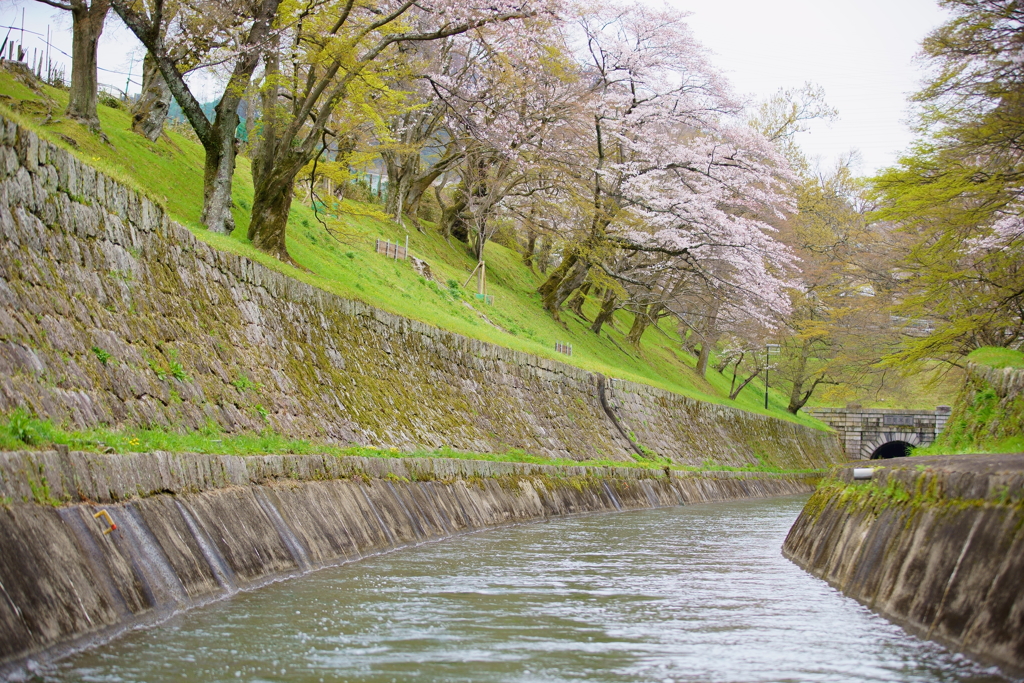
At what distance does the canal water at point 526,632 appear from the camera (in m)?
5.09

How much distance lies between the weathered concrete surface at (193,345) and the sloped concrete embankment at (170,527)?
1206 millimetres

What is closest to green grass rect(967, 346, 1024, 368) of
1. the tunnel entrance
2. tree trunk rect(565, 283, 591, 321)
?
tree trunk rect(565, 283, 591, 321)

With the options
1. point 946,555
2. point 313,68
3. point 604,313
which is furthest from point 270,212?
point 604,313

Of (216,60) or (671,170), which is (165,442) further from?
(671,170)

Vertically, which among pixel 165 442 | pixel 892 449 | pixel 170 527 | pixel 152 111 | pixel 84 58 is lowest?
pixel 892 449

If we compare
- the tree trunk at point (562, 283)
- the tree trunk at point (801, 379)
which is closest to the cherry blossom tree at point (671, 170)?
the tree trunk at point (562, 283)

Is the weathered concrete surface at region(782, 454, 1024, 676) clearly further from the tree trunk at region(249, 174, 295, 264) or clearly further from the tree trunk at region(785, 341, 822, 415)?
the tree trunk at region(785, 341, 822, 415)

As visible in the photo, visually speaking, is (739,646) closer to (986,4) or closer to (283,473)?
(283,473)

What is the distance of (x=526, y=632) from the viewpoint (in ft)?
20.7

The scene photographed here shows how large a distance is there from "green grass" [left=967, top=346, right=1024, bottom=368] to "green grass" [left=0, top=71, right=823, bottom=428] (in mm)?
10334

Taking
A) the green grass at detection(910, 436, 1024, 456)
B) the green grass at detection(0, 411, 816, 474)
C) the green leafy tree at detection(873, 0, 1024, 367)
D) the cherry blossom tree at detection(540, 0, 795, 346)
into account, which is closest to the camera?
the green grass at detection(0, 411, 816, 474)

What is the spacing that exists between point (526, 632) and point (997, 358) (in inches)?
642

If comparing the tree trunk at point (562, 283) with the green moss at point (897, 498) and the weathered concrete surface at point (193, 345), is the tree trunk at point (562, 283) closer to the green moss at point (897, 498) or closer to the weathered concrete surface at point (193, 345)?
the weathered concrete surface at point (193, 345)

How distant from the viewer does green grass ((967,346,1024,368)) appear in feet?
58.5
